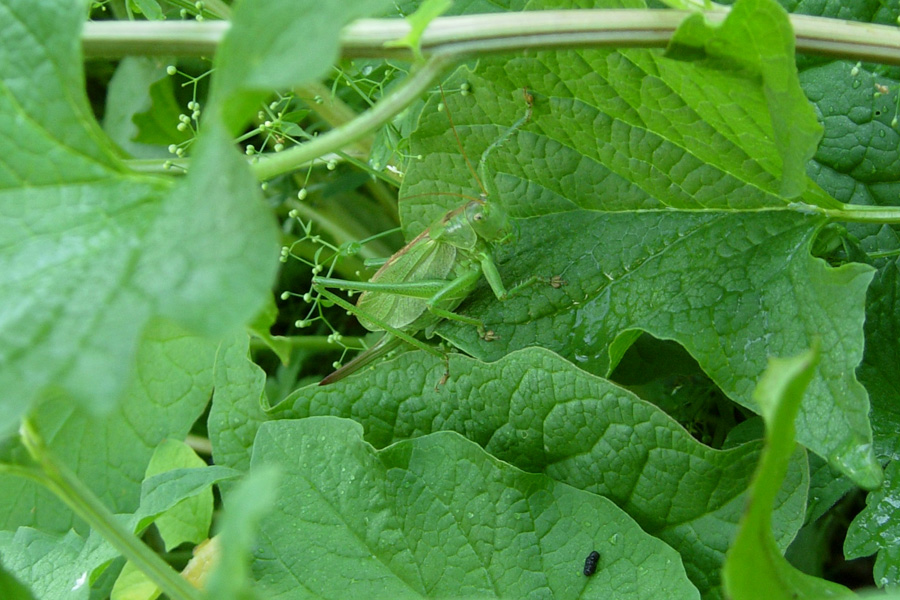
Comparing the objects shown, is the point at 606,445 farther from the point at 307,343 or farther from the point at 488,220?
the point at 307,343

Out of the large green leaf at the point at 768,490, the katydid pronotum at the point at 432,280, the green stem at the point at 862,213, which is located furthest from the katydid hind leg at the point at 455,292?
the large green leaf at the point at 768,490

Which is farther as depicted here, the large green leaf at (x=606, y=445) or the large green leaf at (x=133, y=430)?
the large green leaf at (x=133, y=430)

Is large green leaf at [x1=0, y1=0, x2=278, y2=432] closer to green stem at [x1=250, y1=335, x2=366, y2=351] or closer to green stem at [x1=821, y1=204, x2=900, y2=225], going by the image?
green stem at [x1=821, y1=204, x2=900, y2=225]

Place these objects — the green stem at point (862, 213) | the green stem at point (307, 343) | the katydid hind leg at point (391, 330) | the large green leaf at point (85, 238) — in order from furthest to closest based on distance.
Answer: the green stem at point (307, 343)
the katydid hind leg at point (391, 330)
the green stem at point (862, 213)
the large green leaf at point (85, 238)

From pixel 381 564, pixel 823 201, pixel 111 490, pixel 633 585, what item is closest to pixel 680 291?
pixel 823 201

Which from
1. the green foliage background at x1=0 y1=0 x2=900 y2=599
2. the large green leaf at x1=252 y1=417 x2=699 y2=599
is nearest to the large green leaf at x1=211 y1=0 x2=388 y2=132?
the green foliage background at x1=0 y1=0 x2=900 y2=599

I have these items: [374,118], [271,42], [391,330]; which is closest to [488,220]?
[391,330]

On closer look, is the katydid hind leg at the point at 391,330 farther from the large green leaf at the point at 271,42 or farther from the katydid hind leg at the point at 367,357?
the large green leaf at the point at 271,42
